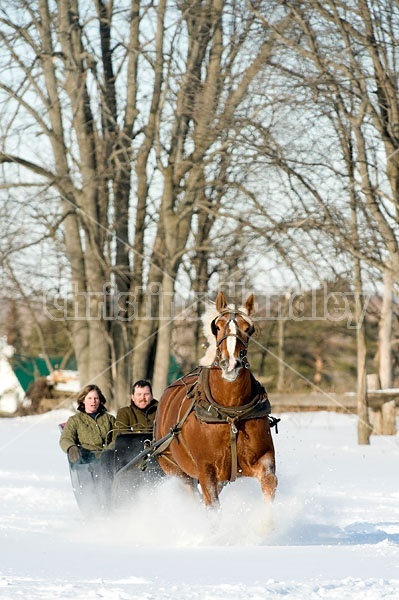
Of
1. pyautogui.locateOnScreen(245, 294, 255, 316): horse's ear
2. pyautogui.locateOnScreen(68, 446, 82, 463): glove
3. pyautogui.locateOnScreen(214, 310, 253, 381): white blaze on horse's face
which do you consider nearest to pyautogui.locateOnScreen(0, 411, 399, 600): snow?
pyautogui.locateOnScreen(68, 446, 82, 463): glove

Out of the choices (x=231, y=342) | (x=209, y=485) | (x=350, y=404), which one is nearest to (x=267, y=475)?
(x=209, y=485)

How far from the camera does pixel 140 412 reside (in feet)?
36.9

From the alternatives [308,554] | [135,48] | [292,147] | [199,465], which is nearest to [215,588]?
[308,554]

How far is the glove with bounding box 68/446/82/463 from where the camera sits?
1043cm

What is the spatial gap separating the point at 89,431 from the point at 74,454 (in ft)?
1.53

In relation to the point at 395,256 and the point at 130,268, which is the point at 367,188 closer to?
the point at 395,256

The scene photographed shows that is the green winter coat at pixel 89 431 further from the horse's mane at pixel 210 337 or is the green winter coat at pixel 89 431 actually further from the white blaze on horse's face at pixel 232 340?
the white blaze on horse's face at pixel 232 340

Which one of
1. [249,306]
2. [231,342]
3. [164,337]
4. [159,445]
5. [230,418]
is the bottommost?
[159,445]

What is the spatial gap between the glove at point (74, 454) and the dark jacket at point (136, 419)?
52cm

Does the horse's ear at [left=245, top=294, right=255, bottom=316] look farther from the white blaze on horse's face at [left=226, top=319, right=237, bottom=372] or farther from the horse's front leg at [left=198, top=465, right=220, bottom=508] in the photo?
the horse's front leg at [left=198, top=465, right=220, bottom=508]

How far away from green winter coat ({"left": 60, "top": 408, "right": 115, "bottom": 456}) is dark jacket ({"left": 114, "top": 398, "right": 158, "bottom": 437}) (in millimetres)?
140

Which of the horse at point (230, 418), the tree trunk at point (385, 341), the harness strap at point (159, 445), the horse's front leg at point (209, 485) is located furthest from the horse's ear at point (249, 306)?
the tree trunk at point (385, 341)

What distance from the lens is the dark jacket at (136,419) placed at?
431 inches

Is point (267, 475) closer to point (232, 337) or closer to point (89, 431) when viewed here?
point (232, 337)
